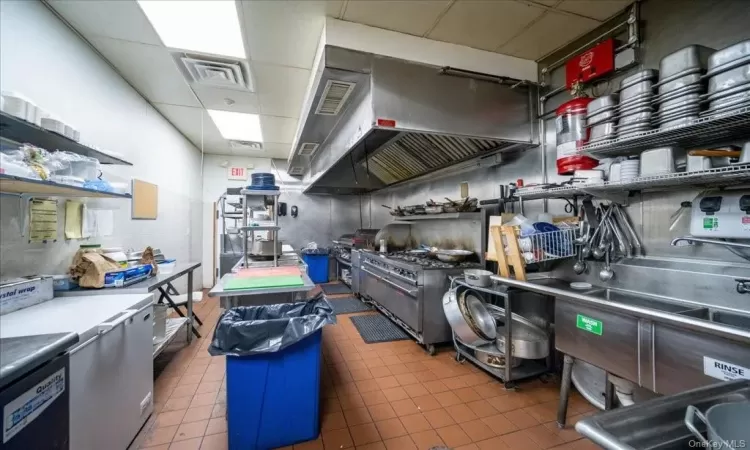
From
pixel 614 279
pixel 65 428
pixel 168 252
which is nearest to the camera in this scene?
pixel 65 428

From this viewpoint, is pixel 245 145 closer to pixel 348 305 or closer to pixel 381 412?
pixel 348 305

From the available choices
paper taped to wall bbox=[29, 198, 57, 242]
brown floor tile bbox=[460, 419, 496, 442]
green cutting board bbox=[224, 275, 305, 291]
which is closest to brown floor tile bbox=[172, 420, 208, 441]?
green cutting board bbox=[224, 275, 305, 291]

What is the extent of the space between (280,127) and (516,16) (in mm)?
3494

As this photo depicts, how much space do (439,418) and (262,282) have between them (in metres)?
1.54

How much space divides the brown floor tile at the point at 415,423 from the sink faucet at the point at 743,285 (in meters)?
1.77

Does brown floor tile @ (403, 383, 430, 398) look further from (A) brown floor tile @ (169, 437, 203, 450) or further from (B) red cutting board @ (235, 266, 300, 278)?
(A) brown floor tile @ (169, 437, 203, 450)

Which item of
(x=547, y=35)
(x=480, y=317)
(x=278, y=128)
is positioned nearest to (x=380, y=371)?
(x=480, y=317)

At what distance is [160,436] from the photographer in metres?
1.82

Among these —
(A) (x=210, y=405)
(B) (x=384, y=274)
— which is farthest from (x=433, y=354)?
(A) (x=210, y=405)

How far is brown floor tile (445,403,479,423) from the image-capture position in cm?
197

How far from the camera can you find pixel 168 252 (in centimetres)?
424

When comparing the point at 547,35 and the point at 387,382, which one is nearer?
the point at 547,35

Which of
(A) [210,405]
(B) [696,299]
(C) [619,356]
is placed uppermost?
(B) [696,299]

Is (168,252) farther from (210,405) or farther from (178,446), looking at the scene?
(178,446)
